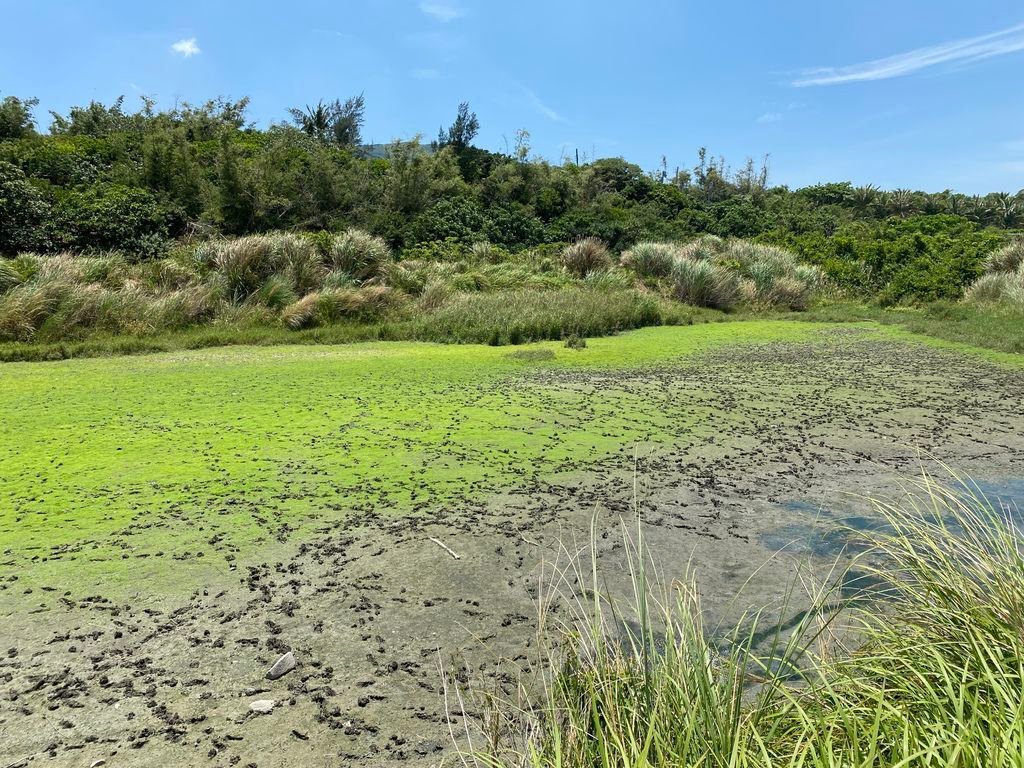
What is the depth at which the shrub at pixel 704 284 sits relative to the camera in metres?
15.6

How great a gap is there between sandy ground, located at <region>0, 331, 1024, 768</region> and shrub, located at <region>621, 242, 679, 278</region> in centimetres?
1264

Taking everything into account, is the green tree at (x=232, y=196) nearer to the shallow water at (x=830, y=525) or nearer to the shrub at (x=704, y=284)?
the shrub at (x=704, y=284)

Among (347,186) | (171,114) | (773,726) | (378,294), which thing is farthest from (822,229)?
(773,726)

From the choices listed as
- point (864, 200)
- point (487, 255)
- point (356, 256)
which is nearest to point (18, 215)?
point (356, 256)

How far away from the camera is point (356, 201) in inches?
887

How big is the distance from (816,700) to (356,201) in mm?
22788

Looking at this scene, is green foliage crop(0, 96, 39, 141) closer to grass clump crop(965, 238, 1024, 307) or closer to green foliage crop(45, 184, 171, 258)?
green foliage crop(45, 184, 171, 258)

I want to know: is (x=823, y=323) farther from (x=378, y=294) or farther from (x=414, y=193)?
(x=414, y=193)

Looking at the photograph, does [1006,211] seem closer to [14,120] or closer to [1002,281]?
[1002,281]

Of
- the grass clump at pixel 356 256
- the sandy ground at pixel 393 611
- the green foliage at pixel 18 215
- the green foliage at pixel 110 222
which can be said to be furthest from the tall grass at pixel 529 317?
the green foliage at pixel 18 215

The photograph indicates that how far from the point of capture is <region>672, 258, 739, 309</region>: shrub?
15.6 meters

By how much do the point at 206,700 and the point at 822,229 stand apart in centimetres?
3384

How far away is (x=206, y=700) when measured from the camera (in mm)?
1977

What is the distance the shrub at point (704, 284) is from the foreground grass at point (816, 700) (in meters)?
14.1
